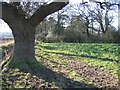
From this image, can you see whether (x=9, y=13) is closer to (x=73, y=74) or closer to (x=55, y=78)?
(x=55, y=78)

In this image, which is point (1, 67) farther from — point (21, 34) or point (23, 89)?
point (23, 89)

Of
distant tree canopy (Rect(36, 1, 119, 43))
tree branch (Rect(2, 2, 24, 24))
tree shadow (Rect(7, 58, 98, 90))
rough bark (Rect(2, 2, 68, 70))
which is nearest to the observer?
tree shadow (Rect(7, 58, 98, 90))

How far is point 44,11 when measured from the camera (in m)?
6.97

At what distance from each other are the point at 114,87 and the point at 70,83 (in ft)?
3.67

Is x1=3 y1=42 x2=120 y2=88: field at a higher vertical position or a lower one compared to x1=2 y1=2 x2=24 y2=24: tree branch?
lower

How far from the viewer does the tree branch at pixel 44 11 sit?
685 cm

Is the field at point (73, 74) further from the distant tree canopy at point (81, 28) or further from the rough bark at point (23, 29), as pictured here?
the distant tree canopy at point (81, 28)

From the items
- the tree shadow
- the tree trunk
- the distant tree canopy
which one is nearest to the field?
the tree shadow

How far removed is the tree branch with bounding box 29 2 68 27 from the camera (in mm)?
6846

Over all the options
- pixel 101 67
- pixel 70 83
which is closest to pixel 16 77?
pixel 70 83

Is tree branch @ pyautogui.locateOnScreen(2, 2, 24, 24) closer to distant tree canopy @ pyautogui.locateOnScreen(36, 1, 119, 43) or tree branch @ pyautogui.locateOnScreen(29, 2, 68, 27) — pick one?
tree branch @ pyautogui.locateOnScreen(29, 2, 68, 27)

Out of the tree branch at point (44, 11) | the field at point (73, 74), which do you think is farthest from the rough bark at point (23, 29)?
the field at point (73, 74)

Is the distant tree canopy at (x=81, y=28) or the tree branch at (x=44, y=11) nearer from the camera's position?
the tree branch at (x=44, y=11)

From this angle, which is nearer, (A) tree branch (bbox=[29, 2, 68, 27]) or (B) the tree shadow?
(B) the tree shadow
